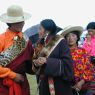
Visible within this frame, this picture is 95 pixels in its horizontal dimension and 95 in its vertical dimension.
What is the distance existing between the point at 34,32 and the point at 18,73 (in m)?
2.10

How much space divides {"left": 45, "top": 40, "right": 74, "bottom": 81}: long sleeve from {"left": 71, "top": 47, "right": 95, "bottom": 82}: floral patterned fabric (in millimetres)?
689

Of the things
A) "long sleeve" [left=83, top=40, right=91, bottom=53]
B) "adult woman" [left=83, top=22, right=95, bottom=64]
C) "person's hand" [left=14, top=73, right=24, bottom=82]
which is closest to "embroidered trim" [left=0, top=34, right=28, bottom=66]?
"person's hand" [left=14, top=73, right=24, bottom=82]

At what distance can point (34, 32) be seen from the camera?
8.94 metres

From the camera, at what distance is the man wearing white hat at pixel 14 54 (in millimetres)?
6836

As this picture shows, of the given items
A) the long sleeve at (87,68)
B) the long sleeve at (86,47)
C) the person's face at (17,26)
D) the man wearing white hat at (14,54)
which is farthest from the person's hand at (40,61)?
the long sleeve at (86,47)

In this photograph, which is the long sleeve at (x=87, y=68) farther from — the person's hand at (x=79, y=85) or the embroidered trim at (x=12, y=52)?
the embroidered trim at (x=12, y=52)

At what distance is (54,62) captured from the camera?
22.3 ft

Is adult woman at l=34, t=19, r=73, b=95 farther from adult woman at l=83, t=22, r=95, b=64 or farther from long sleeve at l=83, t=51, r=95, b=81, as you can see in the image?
adult woman at l=83, t=22, r=95, b=64

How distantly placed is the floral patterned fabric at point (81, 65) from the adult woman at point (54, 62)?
578 mm

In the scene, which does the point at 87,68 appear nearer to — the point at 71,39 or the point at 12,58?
the point at 71,39

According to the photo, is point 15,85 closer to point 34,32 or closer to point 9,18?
point 9,18

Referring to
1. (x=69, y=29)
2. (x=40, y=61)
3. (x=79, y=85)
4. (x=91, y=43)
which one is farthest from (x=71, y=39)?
(x=40, y=61)

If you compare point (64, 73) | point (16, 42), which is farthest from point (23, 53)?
point (64, 73)

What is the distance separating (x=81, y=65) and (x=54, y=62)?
0.91m
